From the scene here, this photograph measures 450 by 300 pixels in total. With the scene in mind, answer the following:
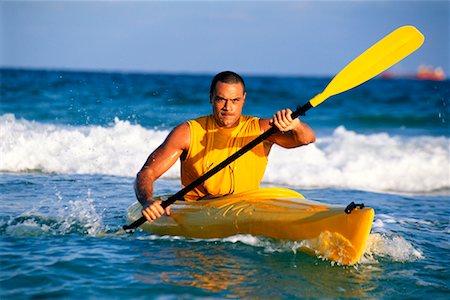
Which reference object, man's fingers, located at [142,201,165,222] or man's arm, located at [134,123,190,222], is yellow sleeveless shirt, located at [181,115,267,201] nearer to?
man's arm, located at [134,123,190,222]

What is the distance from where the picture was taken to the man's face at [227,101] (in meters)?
4.82

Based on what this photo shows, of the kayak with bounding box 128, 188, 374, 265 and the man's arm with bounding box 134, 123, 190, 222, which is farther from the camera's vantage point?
the man's arm with bounding box 134, 123, 190, 222

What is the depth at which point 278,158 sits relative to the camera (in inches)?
404

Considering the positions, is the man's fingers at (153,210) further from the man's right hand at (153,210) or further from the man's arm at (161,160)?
the man's arm at (161,160)

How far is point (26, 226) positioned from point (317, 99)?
7.95 ft

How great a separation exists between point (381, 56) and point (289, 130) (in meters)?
1.02

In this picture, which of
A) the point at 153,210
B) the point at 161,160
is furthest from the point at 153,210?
the point at 161,160

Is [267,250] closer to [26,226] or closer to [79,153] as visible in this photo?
[26,226]

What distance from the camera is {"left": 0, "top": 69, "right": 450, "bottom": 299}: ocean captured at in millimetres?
3990

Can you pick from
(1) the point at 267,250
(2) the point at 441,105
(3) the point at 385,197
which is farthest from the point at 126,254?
(2) the point at 441,105

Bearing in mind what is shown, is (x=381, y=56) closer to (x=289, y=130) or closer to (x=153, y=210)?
(x=289, y=130)

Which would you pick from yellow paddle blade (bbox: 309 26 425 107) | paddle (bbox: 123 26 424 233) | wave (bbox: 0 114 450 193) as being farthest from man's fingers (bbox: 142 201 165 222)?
wave (bbox: 0 114 450 193)

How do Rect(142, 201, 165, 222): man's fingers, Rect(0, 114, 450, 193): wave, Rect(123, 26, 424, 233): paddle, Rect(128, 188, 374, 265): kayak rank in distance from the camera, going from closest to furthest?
Rect(128, 188, 374, 265): kayak < Rect(142, 201, 165, 222): man's fingers < Rect(123, 26, 424, 233): paddle < Rect(0, 114, 450, 193): wave

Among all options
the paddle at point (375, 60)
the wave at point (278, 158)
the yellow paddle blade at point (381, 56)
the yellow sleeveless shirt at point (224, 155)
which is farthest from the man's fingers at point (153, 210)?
the wave at point (278, 158)
